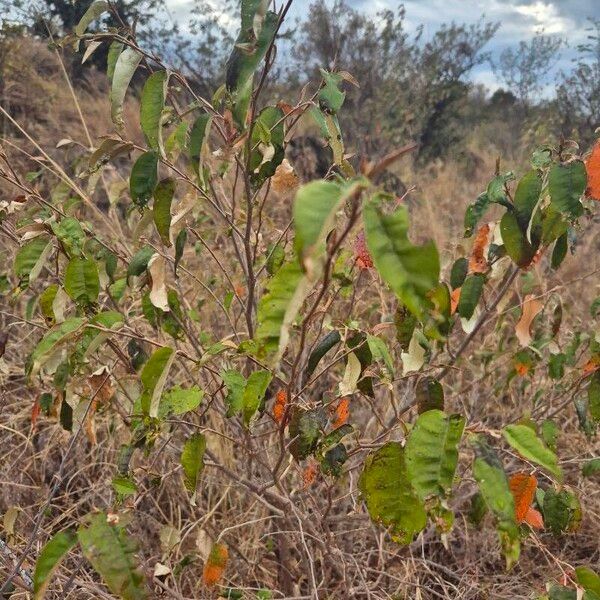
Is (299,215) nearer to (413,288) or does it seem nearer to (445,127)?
(413,288)

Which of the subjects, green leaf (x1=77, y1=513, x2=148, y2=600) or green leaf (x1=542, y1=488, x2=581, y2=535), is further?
green leaf (x1=542, y1=488, x2=581, y2=535)

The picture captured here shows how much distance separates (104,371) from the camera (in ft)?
3.18

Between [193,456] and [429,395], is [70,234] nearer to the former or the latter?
[193,456]

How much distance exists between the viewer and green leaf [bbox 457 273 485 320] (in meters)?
0.96

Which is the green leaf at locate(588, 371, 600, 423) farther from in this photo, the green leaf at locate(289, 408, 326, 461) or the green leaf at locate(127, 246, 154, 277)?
the green leaf at locate(127, 246, 154, 277)

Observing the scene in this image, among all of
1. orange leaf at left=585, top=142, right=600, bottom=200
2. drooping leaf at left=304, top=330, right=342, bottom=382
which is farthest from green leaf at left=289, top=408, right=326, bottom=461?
orange leaf at left=585, top=142, right=600, bottom=200

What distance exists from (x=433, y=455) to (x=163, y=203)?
539 mm

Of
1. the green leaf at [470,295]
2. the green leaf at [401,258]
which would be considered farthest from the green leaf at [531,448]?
the green leaf at [470,295]

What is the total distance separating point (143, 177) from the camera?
845mm

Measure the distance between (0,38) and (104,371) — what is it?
500 cm

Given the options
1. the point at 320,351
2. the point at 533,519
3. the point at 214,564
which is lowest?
the point at 214,564

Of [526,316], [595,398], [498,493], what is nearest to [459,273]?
[526,316]

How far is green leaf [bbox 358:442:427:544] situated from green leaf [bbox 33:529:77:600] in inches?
14.4

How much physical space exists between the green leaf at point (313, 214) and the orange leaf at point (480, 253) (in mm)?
672
